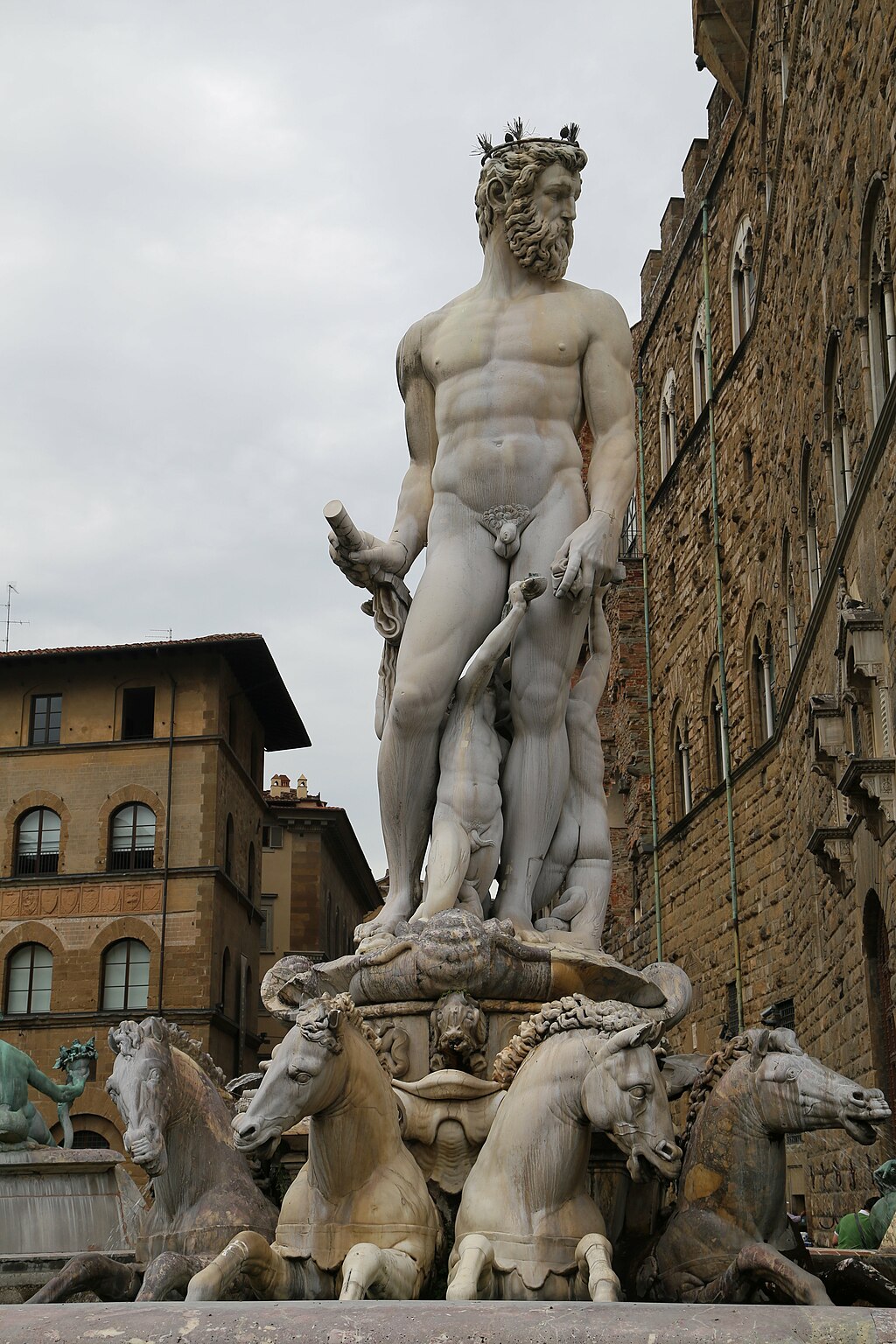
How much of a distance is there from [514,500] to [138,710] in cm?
3688

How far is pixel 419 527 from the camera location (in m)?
6.82

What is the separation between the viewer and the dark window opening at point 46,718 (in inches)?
1663

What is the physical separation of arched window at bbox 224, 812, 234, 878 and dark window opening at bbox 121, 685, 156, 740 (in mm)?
3052

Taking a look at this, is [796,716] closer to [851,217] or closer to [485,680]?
[851,217]

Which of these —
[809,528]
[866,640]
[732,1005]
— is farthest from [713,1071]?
[732,1005]

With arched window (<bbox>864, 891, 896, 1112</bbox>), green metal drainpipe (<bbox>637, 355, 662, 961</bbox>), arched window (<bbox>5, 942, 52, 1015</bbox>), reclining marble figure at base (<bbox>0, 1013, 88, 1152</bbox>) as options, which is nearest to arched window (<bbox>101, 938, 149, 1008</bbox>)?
arched window (<bbox>5, 942, 52, 1015</bbox>)

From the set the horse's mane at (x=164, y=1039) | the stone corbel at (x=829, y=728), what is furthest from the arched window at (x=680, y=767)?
the horse's mane at (x=164, y=1039)

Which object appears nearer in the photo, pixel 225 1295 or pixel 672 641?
pixel 225 1295

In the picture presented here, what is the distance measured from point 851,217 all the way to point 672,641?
1660 cm

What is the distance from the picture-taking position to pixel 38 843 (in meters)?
41.5

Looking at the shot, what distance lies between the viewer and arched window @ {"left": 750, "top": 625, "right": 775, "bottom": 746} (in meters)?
24.3

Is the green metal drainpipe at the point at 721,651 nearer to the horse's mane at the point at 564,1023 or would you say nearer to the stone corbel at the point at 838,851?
the stone corbel at the point at 838,851

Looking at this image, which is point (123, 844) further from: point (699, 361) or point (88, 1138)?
point (699, 361)

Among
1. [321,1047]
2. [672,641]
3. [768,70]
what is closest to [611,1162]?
[321,1047]
